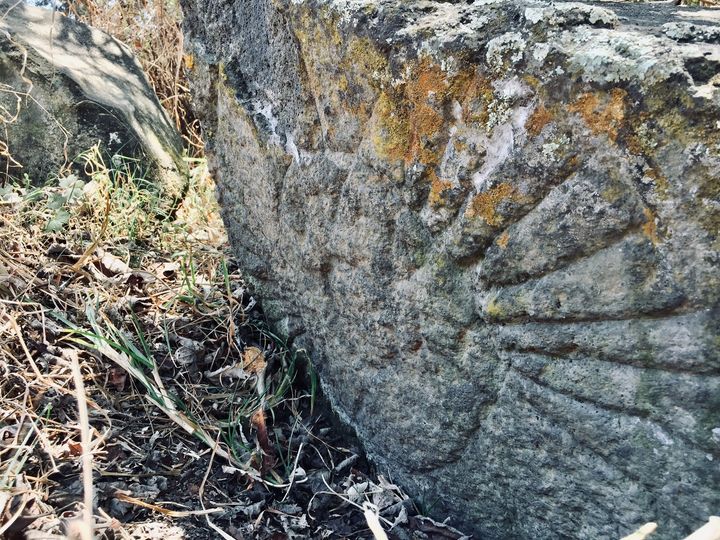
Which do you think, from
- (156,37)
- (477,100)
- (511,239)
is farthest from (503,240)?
(156,37)

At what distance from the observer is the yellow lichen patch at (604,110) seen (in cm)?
108

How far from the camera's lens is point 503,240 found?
129 cm

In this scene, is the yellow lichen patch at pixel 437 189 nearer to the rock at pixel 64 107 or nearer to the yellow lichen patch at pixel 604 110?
the yellow lichen patch at pixel 604 110

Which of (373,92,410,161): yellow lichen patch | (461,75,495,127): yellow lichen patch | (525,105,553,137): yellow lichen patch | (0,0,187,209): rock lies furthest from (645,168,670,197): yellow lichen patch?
(0,0,187,209): rock

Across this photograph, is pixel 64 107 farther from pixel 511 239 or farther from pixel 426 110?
pixel 511 239

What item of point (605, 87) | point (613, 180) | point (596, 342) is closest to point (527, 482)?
point (596, 342)

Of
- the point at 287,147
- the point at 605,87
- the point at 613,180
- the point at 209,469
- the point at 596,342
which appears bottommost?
the point at 209,469

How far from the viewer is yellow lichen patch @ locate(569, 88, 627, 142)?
42.6 inches

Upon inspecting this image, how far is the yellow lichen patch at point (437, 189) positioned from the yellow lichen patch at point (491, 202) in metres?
0.06

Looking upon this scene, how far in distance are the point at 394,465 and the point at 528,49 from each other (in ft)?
3.22

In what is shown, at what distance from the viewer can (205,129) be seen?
211 centimetres

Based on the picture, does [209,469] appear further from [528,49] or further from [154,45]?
[154,45]

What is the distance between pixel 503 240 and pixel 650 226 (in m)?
0.27

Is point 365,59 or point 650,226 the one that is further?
point 365,59
